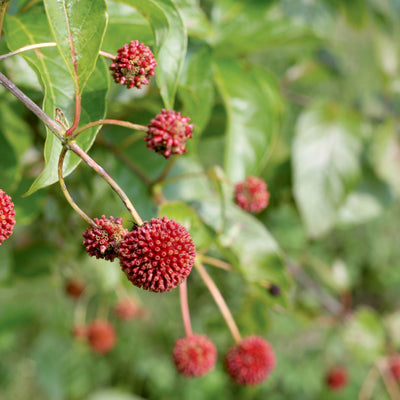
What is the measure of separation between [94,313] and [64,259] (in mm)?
1347

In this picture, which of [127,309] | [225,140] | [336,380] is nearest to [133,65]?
[225,140]

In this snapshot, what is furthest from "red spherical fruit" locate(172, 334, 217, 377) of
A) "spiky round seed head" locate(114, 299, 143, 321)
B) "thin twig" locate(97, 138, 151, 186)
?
"spiky round seed head" locate(114, 299, 143, 321)

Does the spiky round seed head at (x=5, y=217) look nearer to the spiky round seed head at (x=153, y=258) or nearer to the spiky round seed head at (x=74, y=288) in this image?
the spiky round seed head at (x=153, y=258)

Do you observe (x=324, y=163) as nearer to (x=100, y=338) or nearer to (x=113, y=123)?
(x=113, y=123)

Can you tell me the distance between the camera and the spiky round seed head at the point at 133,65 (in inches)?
13.6

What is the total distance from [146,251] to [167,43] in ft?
0.58

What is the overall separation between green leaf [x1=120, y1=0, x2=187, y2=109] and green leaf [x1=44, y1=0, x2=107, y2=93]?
58 mm

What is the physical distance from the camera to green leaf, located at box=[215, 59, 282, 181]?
2.18ft

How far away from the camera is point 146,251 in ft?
1.05

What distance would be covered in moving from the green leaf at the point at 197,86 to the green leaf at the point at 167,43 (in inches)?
4.3

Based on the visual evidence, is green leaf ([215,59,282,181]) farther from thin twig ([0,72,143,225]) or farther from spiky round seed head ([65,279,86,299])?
spiky round seed head ([65,279,86,299])

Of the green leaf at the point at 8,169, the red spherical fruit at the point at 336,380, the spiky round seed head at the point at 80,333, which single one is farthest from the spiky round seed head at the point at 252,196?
the red spherical fruit at the point at 336,380

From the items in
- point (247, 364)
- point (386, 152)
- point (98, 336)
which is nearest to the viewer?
point (247, 364)

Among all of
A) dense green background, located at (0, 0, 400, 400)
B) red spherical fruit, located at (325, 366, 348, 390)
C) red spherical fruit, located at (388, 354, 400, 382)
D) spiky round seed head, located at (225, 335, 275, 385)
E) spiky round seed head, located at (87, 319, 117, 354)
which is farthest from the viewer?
red spherical fruit, located at (325, 366, 348, 390)
